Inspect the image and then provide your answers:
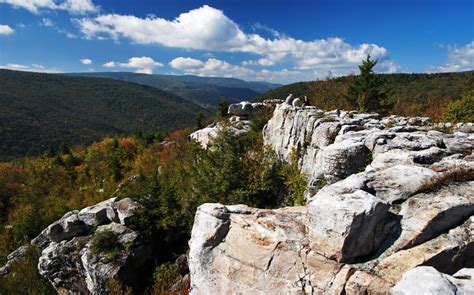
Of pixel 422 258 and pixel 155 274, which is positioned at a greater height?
pixel 422 258

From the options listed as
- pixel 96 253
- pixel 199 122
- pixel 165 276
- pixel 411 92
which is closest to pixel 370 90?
pixel 165 276

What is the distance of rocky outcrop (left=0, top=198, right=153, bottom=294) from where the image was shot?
67.0 feet

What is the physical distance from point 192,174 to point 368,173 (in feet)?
48.6

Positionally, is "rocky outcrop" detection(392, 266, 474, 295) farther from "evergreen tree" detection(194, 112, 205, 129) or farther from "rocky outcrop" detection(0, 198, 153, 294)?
"evergreen tree" detection(194, 112, 205, 129)

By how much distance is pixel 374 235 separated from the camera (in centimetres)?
848

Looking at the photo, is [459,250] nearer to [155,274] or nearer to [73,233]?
[155,274]

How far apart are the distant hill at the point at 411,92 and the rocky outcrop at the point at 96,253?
22.5m

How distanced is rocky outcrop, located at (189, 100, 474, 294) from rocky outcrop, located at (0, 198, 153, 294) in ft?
39.9

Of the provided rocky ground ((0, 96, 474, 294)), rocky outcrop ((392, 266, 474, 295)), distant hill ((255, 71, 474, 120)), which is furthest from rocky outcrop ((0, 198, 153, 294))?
distant hill ((255, 71, 474, 120))

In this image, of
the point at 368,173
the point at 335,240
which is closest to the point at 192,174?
the point at 368,173

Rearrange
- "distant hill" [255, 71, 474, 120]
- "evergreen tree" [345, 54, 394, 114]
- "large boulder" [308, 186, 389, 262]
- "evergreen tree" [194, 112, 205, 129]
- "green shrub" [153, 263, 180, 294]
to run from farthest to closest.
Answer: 1. "evergreen tree" [194, 112, 205, 129]
2. "distant hill" [255, 71, 474, 120]
3. "evergreen tree" [345, 54, 394, 114]
4. "green shrub" [153, 263, 180, 294]
5. "large boulder" [308, 186, 389, 262]

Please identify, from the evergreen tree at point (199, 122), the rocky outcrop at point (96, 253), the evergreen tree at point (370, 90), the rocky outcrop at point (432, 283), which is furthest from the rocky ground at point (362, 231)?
the evergreen tree at point (199, 122)

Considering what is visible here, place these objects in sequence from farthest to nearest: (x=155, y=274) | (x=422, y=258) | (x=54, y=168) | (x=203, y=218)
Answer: (x=54, y=168)
(x=155, y=274)
(x=203, y=218)
(x=422, y=258)

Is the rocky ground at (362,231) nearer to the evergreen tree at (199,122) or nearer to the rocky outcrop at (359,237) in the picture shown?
the rocky outcrop at (359,237)
